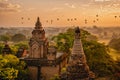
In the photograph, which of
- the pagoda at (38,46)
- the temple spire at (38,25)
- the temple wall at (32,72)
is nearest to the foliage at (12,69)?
the temple wall at (32,72)

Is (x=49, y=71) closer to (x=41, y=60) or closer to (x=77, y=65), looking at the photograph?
(x=41, y=60)

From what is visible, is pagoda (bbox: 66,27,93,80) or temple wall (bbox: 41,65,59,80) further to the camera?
temple wall (bbox: 41,65,59,80)

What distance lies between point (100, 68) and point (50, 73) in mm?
11272

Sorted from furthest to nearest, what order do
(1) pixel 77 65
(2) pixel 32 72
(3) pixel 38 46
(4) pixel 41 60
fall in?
(3) pixel 38 46 → (2) pixel 32 72 → (4) pixel 41 60 → (1) pixel 77 65

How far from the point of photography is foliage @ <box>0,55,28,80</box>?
1929 inches

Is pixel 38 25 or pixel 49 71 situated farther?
pixel 38 25

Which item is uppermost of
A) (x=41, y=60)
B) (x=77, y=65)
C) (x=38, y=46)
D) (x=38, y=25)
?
(x=38, y=25)

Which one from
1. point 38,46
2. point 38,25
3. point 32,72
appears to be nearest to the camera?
point 32,72

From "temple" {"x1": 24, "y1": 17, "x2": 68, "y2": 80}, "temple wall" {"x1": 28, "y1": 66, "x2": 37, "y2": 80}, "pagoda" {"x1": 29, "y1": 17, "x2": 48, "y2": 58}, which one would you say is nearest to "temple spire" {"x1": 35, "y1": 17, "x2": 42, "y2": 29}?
"temple" {"x1": 24, "y1": 17, "x2": 68, "y2": 80}

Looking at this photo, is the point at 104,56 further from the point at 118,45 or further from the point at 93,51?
the point at 118,45

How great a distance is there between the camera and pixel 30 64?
54.8 m

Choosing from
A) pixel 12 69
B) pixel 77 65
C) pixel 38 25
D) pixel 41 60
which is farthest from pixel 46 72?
pixel 77 65

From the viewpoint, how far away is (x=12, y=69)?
49.4 meters

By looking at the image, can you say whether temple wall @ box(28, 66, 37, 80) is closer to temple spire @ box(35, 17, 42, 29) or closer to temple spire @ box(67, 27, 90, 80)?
temple spire @ box(35, 17, 42, 29)
